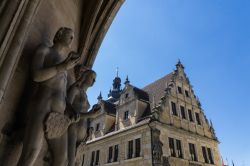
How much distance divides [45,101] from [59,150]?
17.4 inches

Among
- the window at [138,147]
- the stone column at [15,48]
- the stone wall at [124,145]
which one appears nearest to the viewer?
the stone column at [15,48]

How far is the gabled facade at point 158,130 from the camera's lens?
53.9 ft

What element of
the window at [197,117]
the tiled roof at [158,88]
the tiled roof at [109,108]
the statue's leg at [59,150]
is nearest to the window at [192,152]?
the window at [197,117]

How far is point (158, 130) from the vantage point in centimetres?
1656

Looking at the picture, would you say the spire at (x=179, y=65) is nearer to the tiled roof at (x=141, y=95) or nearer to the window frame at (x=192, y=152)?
the tiled roof at (x=141, y=95)

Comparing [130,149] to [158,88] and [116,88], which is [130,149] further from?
[116,88]

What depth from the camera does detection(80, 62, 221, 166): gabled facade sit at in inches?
647

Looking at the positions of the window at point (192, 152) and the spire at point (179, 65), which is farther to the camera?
the spire at point (179, 65)

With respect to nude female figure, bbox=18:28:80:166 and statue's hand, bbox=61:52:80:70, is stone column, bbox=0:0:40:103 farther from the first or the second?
statue's hand, bbox=61:52:80:70

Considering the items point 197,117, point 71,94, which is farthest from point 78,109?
point 197,117

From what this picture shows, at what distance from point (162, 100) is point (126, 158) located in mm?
5695

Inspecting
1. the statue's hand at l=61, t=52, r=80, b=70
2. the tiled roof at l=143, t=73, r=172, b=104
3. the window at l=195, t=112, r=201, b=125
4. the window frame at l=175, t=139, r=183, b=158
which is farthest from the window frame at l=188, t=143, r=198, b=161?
the statue's hand at l=61, t=52, r=80, b=70

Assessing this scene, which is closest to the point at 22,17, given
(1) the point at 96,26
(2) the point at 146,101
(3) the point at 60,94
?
(3) the point at 60,94

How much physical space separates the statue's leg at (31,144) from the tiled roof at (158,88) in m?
Answer: 18.3
